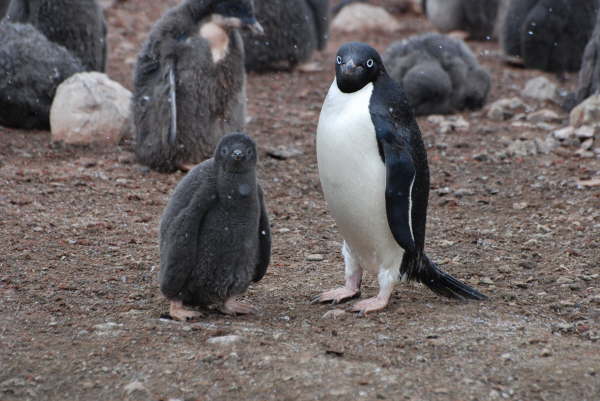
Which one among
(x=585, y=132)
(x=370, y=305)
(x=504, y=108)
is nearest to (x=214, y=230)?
(x=370, y=305)

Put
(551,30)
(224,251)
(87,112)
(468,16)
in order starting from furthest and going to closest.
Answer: (468,16) < (551,30) < (87,112) < (224,251)

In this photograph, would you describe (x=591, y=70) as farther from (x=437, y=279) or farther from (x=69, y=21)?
(x=69, y=21)

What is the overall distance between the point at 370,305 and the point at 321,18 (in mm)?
6811

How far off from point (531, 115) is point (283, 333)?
16.3ft

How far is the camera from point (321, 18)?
10242 mm

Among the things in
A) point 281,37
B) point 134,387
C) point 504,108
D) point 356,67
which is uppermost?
point 281,37

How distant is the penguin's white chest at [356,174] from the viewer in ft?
12.4

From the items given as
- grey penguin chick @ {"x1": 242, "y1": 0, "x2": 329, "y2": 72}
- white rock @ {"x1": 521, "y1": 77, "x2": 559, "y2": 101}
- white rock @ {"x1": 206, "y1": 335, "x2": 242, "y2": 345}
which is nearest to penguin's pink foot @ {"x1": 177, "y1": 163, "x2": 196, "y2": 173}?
white rock @ {"x1": 206, "y1": 335, "x2": 242, "y2": 345}

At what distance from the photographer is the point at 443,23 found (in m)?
12.1

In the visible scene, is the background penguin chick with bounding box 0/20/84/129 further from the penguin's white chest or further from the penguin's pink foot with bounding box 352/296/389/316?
the penguin's pink foot with bounding box 352/296/389/316

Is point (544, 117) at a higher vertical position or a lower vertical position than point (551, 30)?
lower

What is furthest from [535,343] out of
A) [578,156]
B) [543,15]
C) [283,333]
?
[543,15]

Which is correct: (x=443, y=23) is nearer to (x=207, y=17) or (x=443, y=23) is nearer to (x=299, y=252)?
(x=207, y=17)

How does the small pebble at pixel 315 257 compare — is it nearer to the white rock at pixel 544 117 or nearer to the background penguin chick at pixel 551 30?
the white rock at pixel 544 117
